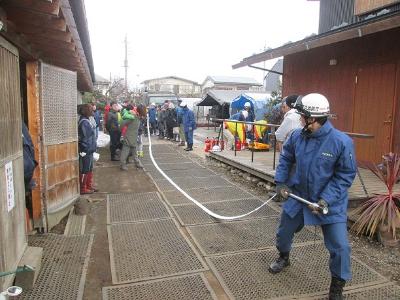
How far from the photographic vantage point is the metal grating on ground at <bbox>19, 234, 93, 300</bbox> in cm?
355

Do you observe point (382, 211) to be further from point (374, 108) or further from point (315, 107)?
point (374, 108)

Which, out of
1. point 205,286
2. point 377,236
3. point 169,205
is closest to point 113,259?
point 205,286

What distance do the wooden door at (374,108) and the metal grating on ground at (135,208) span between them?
410 cm

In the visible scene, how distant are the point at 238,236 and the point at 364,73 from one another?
452 centimetres

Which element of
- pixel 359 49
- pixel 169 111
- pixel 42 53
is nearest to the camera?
pixel 42 53

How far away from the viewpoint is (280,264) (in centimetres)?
400

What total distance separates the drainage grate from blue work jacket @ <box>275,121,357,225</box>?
7.37ft

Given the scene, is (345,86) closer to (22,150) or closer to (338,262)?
(338,262)

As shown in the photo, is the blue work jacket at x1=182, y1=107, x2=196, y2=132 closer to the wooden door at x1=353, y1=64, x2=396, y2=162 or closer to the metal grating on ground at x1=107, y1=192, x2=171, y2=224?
the metal grating on ground at x1=107, y1=192, x2=171, y2=224

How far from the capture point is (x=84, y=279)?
3.85m

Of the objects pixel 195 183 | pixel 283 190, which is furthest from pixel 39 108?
pixel 195 183

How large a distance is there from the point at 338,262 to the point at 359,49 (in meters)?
5.61

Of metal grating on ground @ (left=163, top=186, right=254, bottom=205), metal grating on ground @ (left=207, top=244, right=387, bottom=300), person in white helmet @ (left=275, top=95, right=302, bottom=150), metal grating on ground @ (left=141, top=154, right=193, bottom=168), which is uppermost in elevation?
person in white helmet @ (left=275, top=95, right=302, bottom=150)

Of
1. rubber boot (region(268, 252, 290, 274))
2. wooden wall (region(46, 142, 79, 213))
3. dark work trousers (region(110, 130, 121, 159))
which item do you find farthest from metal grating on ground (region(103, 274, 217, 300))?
dark work trousers (region(110, 130, 121, 159))
